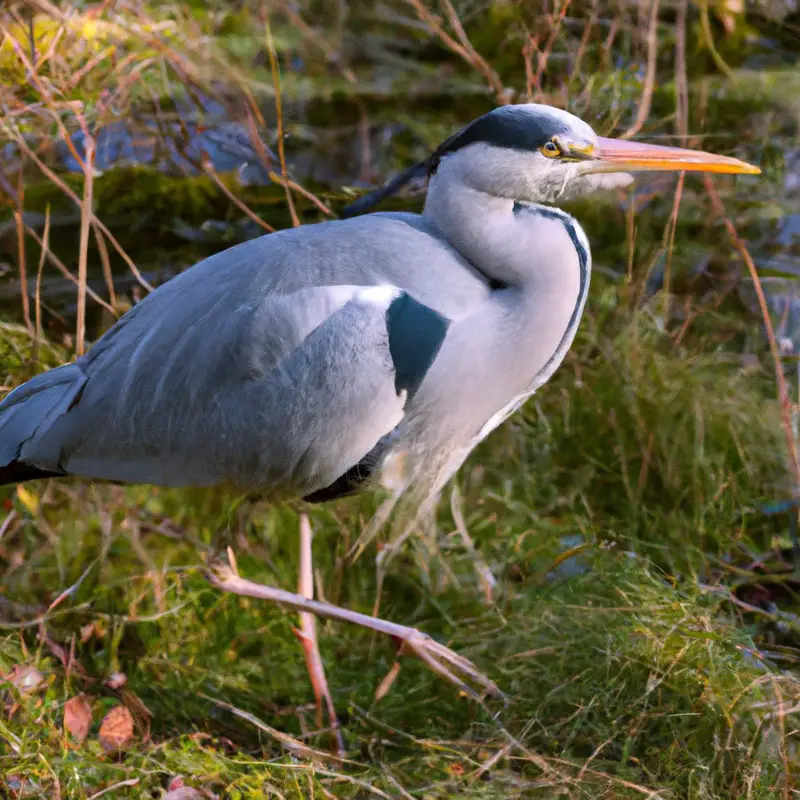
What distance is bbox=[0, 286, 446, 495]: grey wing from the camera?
7.41 ft

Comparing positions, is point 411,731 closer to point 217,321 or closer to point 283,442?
point 283,442

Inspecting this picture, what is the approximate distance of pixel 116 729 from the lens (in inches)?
101

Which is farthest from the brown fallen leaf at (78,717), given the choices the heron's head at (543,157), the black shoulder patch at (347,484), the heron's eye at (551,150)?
the heron's eye at (551,150)

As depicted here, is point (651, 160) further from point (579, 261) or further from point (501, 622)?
point (501, 622)

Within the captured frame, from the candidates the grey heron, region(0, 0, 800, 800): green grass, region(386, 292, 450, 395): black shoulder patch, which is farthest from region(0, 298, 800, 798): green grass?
region(386, 292, 450, 395): black shoulder patch

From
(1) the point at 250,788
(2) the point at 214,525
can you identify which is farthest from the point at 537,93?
(1) the point at 250,788

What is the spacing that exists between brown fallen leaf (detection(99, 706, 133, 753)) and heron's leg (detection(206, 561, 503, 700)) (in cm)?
37

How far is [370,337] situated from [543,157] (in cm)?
49

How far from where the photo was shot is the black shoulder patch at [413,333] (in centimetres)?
222

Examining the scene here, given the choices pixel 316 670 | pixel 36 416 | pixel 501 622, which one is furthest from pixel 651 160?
pixel 36 416

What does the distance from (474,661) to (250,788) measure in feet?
2.22

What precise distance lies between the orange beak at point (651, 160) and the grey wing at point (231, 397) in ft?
1.60

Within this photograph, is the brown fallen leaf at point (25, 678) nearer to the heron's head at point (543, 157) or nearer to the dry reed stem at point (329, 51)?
the heron's head at point (543, 157)

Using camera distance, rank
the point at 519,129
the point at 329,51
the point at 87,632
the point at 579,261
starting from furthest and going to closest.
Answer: the point at 329,51
the point at 87,632
the point at 579,261
the point at 519,129
